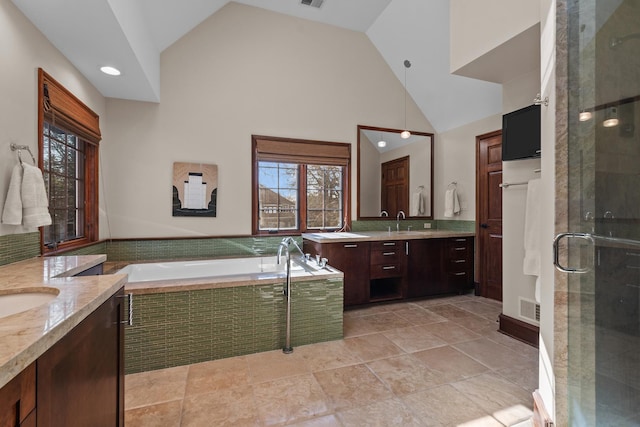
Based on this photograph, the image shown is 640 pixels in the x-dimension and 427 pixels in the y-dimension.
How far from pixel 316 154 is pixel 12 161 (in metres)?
2.81

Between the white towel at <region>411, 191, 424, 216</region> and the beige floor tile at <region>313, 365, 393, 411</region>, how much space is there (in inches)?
111

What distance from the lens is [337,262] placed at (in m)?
3.40

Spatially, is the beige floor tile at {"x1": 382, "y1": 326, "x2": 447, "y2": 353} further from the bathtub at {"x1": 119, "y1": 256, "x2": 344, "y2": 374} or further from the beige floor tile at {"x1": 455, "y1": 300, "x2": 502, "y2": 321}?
the beige floor tile at {"x1": 455, "y1": 300, "x2": 502, "y2": 321}

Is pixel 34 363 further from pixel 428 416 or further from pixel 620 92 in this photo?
pixel 620 92

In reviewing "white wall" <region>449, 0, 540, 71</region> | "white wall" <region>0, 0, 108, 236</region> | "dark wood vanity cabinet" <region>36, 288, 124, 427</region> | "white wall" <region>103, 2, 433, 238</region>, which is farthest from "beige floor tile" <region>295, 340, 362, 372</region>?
"white wall" <region>449, 0, 540, 71</region>

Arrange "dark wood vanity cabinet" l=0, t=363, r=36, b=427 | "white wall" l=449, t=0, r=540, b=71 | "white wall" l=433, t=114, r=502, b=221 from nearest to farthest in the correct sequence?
"dark wood vanity cabinet" l=0, t=363, r=36, b=427, "white wall" l=449, t=0, r=540, b=71, "white wall" l=433, t=114, r=502, b=221

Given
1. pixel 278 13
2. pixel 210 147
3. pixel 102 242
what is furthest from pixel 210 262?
pixel 278 13

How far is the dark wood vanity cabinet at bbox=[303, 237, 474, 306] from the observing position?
11.3 ft

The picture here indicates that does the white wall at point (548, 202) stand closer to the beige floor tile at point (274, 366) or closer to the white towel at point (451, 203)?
the beige floor tile at point (274, 366)

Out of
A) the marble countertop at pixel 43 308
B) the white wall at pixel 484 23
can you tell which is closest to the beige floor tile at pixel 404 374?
the marble countertop at pixel 43 308

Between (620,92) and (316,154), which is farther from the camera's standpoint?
(316,154)

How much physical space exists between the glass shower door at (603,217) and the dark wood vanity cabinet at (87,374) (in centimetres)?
184

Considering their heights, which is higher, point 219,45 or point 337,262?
point 219,45

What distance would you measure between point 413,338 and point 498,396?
2.87 feet
